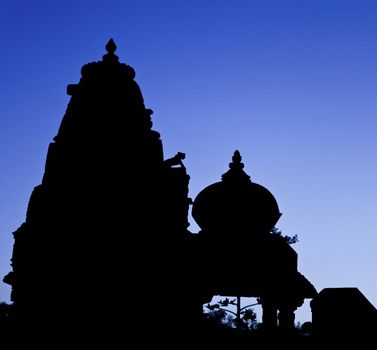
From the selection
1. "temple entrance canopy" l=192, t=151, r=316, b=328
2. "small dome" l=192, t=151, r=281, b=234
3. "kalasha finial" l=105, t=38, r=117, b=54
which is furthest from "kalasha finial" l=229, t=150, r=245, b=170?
Answer: "kalasha finial" l=105, t=38, r=117, b=54

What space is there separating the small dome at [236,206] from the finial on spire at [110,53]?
5.63 metres

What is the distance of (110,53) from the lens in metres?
14.5

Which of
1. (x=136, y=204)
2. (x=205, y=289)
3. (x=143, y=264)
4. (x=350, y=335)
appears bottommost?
(x=350, y=335)

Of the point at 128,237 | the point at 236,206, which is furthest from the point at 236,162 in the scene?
the point at 128,237

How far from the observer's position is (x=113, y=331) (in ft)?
36.2

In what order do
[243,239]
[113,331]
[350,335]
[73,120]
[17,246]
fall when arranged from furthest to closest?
[73,120] < [17,246] < [113,331] < [243,239] < [350,335]

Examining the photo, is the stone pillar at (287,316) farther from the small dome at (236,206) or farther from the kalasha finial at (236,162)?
the kalasha finial at (236,162)

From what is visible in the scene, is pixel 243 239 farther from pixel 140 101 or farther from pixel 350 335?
pixel 140 101

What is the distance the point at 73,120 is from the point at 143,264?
16.2ft

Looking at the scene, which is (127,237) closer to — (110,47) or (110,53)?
(110,53)

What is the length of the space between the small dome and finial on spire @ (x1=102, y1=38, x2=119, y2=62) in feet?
18.5

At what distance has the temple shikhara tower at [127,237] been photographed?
10109 mm

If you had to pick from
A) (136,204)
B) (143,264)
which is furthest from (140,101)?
(143,264)

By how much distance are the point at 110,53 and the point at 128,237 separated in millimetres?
5949
